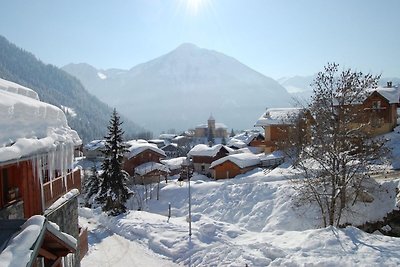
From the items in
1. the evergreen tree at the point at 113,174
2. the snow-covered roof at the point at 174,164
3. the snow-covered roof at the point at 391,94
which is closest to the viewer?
the evergreen tree at the point at 113,174

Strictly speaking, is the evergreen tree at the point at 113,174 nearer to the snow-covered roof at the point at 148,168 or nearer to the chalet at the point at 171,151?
the snow-covered roof at the point at 148,168

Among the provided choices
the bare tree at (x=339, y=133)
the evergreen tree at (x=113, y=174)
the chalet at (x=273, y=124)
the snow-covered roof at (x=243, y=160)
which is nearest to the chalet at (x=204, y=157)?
the snow-covered roof at (x=243, y=160)

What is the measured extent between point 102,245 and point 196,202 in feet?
38.4

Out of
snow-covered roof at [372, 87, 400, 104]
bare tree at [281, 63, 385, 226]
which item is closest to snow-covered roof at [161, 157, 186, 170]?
snow-covered roof at [372, 87, 400, 104]

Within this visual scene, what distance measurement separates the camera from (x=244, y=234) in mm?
18500

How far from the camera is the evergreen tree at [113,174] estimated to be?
27.4 meters

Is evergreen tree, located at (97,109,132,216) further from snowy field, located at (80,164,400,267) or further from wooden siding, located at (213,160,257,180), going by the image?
wooden siding, located at (213,160,257,180)

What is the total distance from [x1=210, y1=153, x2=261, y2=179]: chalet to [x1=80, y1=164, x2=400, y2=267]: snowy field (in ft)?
31.7

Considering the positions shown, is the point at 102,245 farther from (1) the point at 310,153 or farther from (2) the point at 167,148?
(2) the point at 167,148

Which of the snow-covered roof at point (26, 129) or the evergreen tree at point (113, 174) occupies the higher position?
the snow-covered roof at point (26, 129)

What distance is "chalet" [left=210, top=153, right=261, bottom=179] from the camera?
4171 cm

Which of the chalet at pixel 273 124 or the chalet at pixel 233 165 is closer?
the chalet at pixel 233 165

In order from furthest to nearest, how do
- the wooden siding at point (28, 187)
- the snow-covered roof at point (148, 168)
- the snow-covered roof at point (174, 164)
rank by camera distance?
the snow-covered roof at point (174, 164), the snow-covered roof at point (148, 168), the wooden siding at point (28, 187)

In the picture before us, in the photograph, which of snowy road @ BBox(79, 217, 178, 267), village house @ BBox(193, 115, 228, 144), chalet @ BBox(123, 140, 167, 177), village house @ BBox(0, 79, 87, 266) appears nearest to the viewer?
village house @ BBox(0, 79, 87, 266)
